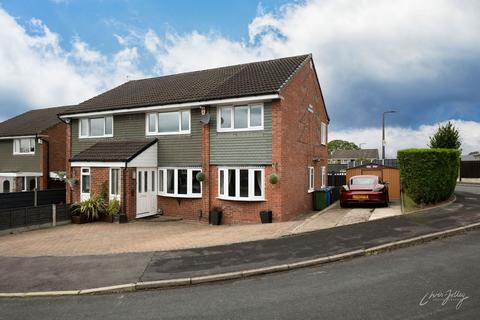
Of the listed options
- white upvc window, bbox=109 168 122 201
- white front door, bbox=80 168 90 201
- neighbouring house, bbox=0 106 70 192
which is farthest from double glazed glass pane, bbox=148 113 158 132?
neighbouring house, bbox=0 106 70 192

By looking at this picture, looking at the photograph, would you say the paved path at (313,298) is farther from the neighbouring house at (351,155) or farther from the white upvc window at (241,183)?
the neighbouring house at (351,155)

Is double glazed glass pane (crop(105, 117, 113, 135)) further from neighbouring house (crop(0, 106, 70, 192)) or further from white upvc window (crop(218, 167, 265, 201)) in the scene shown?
neighbouring house (crop(0, 106, 70, 192))

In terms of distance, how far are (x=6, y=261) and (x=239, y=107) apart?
9425 millimetres

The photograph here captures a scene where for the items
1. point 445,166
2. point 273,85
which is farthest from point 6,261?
point 445,166

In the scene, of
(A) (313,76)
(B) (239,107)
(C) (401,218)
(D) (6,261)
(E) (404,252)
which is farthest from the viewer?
(A) (313,76)

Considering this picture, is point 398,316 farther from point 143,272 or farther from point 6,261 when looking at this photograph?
point 6,261

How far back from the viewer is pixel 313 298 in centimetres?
580

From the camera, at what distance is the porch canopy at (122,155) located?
617 inches

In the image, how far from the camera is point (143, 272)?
7.66 metres

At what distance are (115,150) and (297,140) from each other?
8.14 meters

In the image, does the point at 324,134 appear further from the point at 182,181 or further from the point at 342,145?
the point at 342,145

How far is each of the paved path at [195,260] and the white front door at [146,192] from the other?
6.96 m

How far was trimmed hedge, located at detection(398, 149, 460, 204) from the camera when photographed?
1306cm

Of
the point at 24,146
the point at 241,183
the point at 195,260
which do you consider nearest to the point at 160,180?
the point at 241,183
